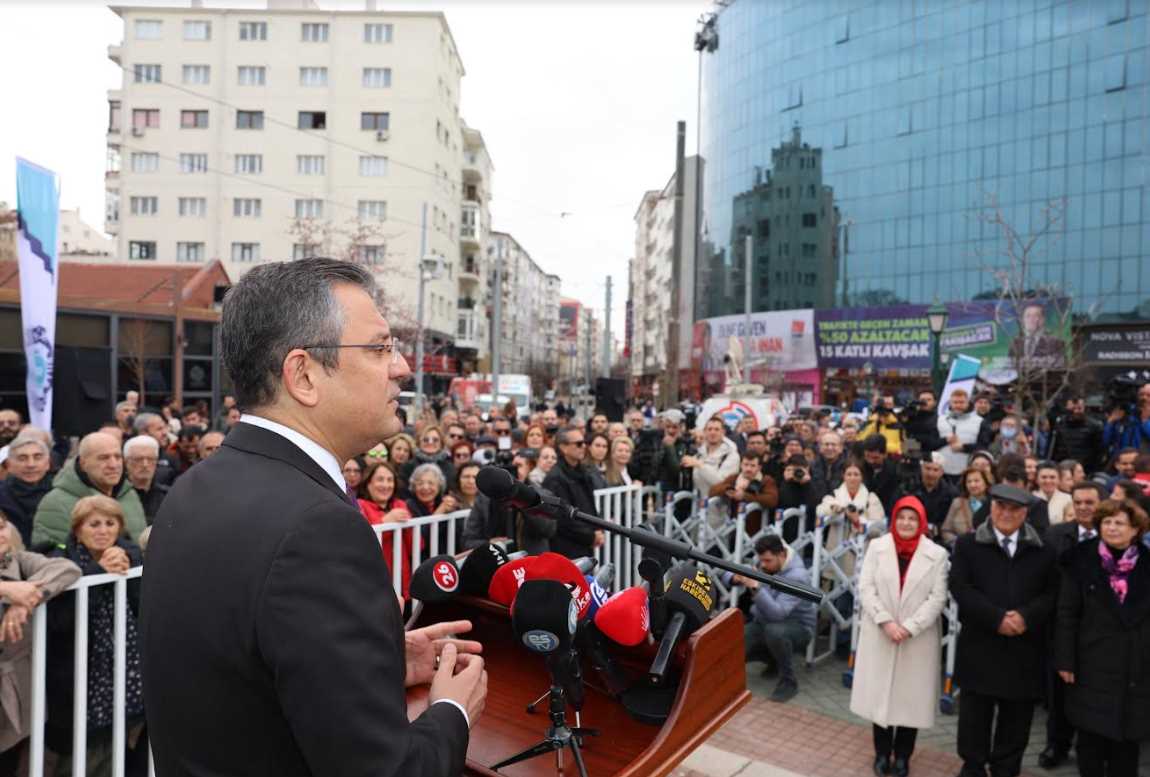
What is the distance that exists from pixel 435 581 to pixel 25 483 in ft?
15.7

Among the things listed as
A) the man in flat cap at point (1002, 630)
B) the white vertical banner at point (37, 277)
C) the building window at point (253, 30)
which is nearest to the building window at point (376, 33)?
the building window at point (253, 30)

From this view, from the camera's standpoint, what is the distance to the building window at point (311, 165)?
48.2 meters

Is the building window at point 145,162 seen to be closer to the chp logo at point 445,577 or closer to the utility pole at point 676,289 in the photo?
the utility pole at point 676,289

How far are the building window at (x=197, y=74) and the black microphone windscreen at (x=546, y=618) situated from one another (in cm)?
5428

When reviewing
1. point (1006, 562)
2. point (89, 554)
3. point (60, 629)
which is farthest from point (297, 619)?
point (1006, 562)

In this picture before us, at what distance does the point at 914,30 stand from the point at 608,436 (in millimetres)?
52319

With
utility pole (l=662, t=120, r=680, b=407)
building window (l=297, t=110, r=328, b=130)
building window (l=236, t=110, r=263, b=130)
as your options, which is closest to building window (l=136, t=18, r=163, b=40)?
building window (l=236, t=110, r=263, b=130)

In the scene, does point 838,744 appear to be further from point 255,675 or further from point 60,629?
point 255,675

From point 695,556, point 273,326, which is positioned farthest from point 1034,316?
point 273,326

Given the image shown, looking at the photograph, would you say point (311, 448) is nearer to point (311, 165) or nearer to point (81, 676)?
point (81, 676)

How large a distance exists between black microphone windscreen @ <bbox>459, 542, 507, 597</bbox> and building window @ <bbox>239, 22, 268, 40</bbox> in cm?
5338

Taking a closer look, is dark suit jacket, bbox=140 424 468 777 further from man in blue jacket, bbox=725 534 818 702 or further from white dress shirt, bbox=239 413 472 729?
man in blue jacket, bbox=725 534 818 702

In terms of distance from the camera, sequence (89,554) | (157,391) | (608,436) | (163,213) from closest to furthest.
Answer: (89,554), (608,436), (157,391), (163,213)

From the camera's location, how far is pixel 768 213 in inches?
2306
